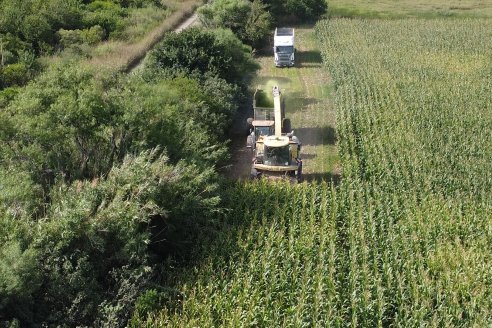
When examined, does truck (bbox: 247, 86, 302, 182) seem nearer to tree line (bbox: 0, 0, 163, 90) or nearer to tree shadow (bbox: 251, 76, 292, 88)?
tree shadow (bbox: 251, 76, 292, 88)

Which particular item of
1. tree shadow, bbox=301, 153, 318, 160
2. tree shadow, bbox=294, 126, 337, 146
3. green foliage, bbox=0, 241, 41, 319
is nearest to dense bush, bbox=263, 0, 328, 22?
tree shadow, bbox=294, 126, 337, 146

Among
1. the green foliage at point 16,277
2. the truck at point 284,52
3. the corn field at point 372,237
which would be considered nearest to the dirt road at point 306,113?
the truck at point 284,52

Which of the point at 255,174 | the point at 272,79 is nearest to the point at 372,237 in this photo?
the point at 255,174

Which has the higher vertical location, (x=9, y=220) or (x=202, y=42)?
(x=202, y=42)

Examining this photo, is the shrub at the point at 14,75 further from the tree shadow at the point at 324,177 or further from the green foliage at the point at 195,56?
the tree shadow at the point at 324,177

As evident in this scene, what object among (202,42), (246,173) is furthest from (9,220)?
(202,42)

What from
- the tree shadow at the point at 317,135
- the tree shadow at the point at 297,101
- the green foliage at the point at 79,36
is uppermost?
the green foliage at the point at 79,36

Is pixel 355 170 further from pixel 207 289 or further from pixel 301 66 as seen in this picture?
pixel 301 66
